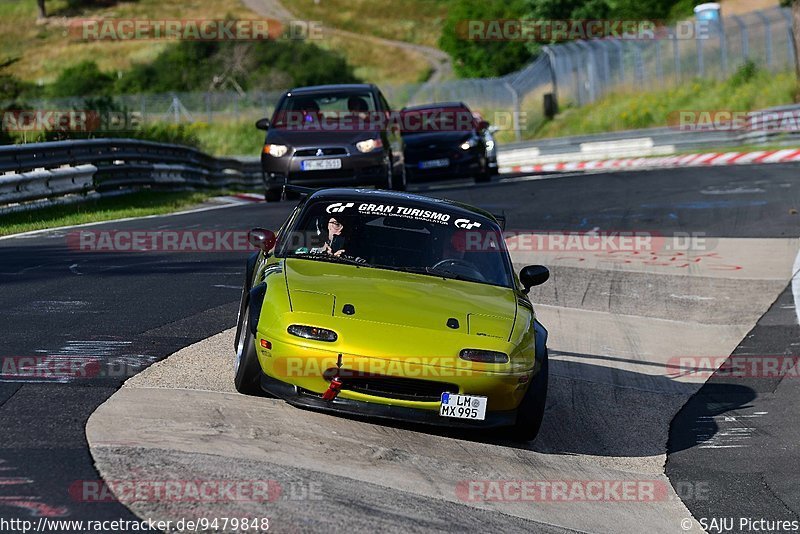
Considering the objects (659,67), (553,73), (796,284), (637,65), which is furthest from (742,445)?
(553,73)

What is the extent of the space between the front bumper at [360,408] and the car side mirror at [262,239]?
152 centimetres

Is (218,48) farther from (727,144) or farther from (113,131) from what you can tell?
(113,131)

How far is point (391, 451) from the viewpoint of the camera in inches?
260

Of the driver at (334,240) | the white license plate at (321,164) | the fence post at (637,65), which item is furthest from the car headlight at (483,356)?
the fence post at (637,65)

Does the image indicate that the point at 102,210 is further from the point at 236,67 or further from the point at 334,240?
the point at 236,67

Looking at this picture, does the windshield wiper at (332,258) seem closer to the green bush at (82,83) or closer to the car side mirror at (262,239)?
the car side mirror at (262,239)

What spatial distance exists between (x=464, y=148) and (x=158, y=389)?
60.7 ft

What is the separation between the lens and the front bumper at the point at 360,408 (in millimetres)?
6711

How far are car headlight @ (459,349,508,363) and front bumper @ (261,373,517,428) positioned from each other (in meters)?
0.30

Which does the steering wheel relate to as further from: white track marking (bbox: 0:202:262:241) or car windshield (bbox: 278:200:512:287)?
white track marking (bbox: 0:202:262:241)

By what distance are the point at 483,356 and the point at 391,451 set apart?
0.74m

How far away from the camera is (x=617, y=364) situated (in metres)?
10.4

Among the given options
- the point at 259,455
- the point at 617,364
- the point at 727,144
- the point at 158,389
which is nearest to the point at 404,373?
the point at 259,455

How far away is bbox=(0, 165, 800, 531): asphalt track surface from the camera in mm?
5621
